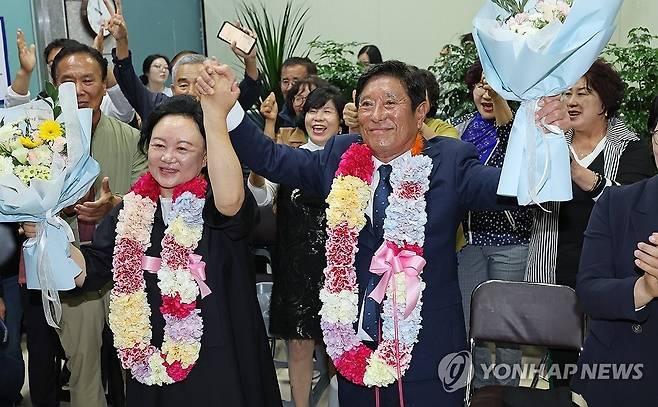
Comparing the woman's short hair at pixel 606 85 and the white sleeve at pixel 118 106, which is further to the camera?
the white sleeve at pixel 118 106

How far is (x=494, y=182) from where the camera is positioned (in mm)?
2240

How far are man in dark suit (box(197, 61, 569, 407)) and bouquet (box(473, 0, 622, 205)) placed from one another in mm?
275

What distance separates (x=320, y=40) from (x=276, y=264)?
5.39 m

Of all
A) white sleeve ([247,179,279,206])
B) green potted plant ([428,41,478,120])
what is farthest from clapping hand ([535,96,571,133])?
green potted plant ([428,41,478,120])

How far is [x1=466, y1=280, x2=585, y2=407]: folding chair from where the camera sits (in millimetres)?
2812

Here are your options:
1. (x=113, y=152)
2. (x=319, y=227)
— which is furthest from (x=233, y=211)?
(x=113, y=152)

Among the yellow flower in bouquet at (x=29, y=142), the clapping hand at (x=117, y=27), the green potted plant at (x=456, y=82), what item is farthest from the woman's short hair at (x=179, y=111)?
the green potted plant at (x=456, y=82)

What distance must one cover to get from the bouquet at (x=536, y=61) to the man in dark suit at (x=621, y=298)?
20 cm

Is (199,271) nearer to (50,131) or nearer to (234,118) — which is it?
(234,118)

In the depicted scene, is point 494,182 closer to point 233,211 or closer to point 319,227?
point 233,211

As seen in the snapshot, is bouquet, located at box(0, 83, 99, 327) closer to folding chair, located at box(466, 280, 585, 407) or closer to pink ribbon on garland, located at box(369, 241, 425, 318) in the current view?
pink ribbon on garland, located at box(369, 241, 425, 318)

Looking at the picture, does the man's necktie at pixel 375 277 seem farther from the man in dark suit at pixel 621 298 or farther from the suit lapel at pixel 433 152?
the man in dark suit at pixel 621 298

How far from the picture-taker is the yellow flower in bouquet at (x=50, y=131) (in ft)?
7.48

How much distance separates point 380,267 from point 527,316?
80cm
